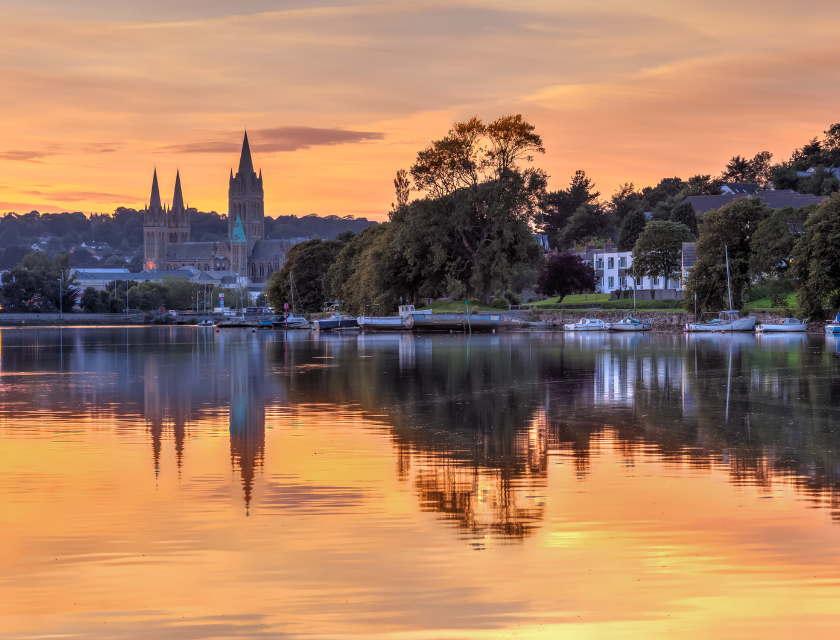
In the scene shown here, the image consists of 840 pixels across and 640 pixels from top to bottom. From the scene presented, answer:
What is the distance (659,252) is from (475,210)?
30456 mm

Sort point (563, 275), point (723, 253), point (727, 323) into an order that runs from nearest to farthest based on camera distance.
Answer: point (727, 323) < point (723, 253) < point (563, 275)

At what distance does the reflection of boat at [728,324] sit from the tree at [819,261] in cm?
740

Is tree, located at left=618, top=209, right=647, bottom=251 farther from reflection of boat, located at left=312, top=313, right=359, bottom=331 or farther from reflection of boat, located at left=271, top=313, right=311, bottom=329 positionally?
reflection of boat, located at left=312, top=313, right=359, bottom=331

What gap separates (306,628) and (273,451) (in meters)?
9.84

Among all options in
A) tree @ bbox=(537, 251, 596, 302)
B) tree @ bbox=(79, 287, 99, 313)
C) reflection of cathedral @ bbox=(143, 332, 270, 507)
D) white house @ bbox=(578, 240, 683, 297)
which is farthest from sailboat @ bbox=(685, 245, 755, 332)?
tree @ bbox=(79, 287, 99, 313)

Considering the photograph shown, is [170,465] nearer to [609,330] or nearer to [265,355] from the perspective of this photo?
[265,355]

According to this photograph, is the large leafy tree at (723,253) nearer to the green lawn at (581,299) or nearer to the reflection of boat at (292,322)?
the green lawn at (581,299)

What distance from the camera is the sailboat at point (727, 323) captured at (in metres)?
85.4

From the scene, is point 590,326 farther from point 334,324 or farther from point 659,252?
point 334,324

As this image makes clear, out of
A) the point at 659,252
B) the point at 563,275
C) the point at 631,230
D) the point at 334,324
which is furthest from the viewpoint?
the point at 631,230

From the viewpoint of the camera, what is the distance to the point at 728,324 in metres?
85.4

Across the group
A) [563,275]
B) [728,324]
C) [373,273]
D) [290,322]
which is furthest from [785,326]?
[290,322]

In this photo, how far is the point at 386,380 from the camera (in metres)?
34.4

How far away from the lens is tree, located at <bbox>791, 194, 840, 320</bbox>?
245 feet
